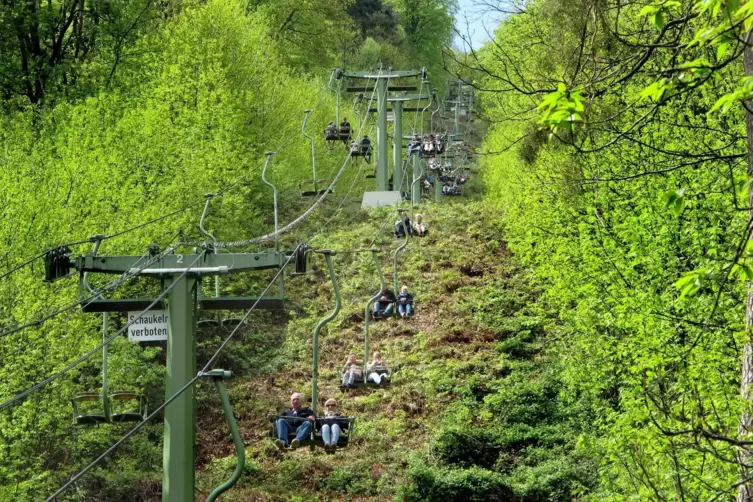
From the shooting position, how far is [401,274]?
3688 cm

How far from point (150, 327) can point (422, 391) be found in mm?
12223

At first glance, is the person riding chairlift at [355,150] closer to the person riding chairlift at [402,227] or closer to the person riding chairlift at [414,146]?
the person riding chairlift at [402,227]

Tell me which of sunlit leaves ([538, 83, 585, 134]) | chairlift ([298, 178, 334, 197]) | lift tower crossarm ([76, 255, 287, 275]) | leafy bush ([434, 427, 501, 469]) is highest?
chairlift ([298, 178, 334, 197])

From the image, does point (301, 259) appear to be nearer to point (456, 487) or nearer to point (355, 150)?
point (456, 487)

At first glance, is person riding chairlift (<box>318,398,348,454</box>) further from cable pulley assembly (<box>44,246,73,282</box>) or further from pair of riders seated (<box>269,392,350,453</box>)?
cable pulley assembly (<box>44,246,73,282</box>)

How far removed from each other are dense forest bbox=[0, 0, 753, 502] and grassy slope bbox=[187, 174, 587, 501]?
79mm

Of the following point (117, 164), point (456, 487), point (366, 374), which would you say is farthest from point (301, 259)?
point (117, 164)

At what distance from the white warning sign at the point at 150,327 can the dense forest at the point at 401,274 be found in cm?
172

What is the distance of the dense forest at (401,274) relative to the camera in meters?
14.5

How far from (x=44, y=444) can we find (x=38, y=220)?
17.2 ft

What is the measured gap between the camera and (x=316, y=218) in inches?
1736

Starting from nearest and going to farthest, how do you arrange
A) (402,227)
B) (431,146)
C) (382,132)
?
1. (402,227)
2. (431,146)
3. (382,132)

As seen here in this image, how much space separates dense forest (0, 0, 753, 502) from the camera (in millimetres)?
14508

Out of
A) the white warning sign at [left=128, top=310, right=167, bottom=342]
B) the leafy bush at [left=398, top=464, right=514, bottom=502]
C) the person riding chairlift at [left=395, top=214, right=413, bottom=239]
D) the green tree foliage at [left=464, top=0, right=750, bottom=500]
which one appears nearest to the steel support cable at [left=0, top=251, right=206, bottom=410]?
the white warning sign at [left=128, top=310, right=167, bottom=342]
